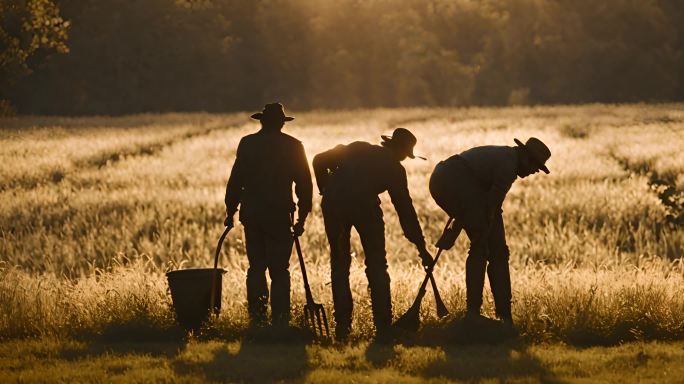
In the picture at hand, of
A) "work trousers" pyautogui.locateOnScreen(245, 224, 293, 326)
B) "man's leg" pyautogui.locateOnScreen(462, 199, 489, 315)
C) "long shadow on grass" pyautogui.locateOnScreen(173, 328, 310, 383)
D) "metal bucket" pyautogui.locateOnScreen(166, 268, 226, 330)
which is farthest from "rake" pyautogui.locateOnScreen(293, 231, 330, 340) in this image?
"man's leg" pyautogui.locateOnScreen(462, 199, 489, 315)

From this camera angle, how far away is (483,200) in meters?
10.5

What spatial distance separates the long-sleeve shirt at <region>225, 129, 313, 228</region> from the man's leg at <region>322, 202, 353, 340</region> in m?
0.41

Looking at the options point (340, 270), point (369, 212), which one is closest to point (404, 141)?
point (369, 212)

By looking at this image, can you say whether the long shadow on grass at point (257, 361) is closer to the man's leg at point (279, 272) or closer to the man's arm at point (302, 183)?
the man's leg at point (279, 272)

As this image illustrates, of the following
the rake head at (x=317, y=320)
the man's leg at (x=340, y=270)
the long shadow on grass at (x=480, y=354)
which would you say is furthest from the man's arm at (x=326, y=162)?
the long shadow on grass at (x=480, y=354)

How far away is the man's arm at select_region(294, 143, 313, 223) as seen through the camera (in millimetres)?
11016

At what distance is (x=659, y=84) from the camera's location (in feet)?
314

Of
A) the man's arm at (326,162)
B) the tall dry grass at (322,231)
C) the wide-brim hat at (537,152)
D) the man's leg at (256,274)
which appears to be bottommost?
the tall dry grass at (322,231)

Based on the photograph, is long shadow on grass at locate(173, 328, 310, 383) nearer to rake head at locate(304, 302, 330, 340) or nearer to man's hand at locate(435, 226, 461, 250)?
rake head at locate(304, 302, 330, 340)

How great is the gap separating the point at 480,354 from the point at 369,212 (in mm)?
1690

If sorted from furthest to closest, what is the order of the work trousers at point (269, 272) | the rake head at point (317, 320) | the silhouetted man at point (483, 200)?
the work trousers at point (269, 272) < the rake head at point (317, 320) < the silhouetted man at point (483, 200)

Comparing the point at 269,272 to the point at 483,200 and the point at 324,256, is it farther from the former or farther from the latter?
the point at 324,256

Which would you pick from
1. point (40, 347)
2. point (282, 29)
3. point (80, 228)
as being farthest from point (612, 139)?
point (282, 29)

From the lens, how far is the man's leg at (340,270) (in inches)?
416
